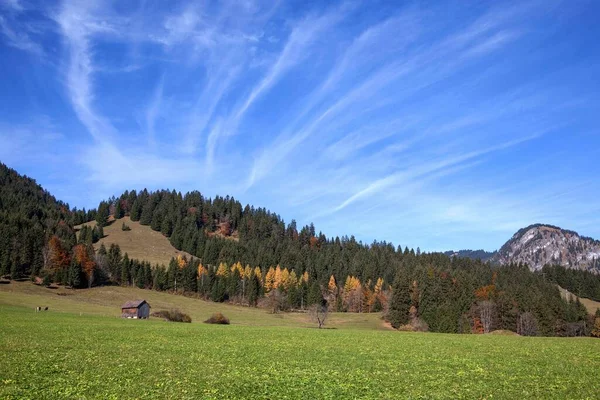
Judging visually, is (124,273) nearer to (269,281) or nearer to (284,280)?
(269,281)

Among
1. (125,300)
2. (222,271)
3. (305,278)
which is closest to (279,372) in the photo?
(125,300)

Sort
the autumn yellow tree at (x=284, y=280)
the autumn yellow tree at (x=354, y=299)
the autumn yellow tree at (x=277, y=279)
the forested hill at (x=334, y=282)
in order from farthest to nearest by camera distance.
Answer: the autumn yellow tree at (x=277, y=279) → the autumn yellow tree at (x=284, y=280) → the autumn yellow tree at (x=354, y=299) → the forested hill at (x=334, y=282)

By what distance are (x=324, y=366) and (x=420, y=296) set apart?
10258cm

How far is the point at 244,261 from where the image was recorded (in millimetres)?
191250

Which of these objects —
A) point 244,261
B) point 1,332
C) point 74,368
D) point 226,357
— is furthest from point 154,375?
point 244,261

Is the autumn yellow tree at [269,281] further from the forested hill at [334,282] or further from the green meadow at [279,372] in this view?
the green meadow at [279,372]

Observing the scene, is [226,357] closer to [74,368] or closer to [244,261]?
[74,368]

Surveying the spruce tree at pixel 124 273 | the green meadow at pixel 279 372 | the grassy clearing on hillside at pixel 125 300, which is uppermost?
the spruce tree at pixel 124 273

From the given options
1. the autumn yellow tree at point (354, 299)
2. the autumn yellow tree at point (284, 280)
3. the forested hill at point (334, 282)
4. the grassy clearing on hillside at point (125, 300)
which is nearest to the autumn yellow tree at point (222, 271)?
the forested hill at point (334, 282)

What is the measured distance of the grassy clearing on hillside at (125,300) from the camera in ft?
324

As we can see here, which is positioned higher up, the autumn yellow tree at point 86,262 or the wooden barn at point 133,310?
the autumn yellow tree at point 86,262

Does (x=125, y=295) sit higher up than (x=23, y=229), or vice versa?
(x=23, y=229)

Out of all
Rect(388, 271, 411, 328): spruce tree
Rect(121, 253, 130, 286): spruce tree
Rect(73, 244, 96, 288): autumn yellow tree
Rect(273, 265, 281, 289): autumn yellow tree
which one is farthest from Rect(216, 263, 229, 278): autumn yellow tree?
Rect(388, 271, 411, 328): spruce tree

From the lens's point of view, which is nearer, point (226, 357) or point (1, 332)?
point (226, 357)
